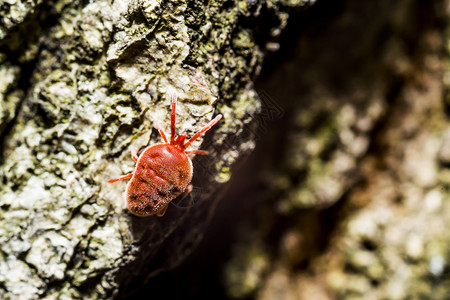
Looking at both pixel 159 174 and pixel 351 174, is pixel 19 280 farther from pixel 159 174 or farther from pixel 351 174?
pixel 351 174

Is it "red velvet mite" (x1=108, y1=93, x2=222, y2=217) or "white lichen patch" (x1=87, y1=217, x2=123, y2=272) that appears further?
"white lichen patch" (x1=87, y1=217, x2=123, y2=272)

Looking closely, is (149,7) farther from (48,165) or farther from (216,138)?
(48,165)

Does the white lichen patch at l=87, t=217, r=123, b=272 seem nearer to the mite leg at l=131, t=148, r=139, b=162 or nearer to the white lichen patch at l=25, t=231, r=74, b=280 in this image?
the white lichen patch at l=25, t=231, r=74, b=280

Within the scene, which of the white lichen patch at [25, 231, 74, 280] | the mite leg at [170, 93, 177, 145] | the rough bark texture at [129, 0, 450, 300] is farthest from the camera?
the rough bark texture at [129, 0, 450, 300]

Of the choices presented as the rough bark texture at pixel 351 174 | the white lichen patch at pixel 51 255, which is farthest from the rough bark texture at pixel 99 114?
the rough bark texture at pixel 351 174

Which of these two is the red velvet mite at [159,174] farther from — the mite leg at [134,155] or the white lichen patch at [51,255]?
the white lichen patch at [51,255]

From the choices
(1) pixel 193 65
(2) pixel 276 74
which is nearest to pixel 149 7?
(1) pixel 193 65

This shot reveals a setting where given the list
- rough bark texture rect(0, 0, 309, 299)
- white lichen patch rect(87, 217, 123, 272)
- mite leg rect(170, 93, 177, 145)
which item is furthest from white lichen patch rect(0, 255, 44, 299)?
mite leg rect(170, 93, 177, 145)
